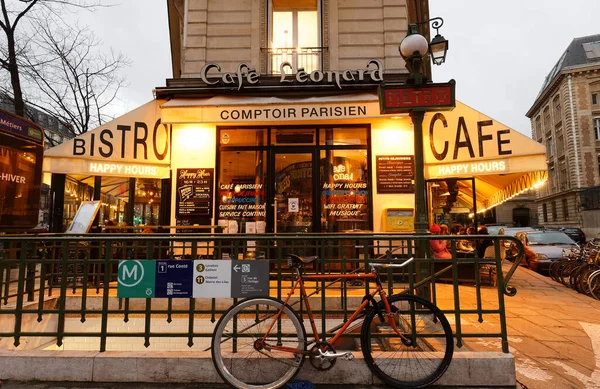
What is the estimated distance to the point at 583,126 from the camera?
47469mm

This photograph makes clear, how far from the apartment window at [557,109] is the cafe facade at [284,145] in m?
54.1

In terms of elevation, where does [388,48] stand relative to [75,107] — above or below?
below

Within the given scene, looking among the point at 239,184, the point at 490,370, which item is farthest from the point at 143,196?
the point at 490,370

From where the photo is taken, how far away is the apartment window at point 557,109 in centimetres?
5178

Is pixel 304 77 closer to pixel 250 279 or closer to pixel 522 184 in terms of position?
pixel 522 184

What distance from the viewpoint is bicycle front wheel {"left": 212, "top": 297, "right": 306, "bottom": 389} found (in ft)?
10.8

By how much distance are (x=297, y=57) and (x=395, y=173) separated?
13.7 ft

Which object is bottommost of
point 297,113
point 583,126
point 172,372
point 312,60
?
point 172,372

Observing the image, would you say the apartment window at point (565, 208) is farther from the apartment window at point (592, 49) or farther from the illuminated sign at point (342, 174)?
the illuminated sign at point (342, 174)

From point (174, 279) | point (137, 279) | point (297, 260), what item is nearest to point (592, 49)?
point (297, 260)

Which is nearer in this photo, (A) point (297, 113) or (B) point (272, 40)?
(A) point (297, 113)

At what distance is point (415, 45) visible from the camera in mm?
5398

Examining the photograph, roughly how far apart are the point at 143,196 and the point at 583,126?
57.4 m

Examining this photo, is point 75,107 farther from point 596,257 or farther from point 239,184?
point 596,257
